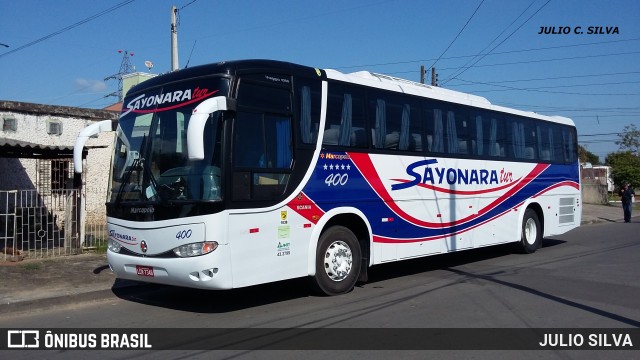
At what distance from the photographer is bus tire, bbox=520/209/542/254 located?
587 inches

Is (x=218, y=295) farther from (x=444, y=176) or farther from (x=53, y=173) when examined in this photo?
(x=53, y=173)

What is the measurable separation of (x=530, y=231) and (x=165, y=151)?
34.6 ft

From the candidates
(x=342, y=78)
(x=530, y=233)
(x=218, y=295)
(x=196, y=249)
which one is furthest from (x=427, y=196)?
(x=196, y=249)

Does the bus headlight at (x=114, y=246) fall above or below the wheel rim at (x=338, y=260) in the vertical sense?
above

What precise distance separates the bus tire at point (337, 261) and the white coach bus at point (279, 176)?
0.07ft

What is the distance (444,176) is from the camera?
11898 millimetres

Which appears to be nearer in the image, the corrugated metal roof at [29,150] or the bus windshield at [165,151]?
the bus windshield at [165,151]

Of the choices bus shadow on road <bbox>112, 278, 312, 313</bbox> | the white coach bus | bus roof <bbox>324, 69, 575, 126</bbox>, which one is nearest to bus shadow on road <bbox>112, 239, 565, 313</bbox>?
bus shadow on road <bbox>112, 278, 312, 313</bbox>

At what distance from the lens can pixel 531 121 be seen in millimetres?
15211

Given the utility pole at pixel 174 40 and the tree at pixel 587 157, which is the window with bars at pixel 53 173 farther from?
the tree at pixel 587 157

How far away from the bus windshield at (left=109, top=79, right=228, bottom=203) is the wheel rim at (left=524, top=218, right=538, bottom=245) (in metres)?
9.93

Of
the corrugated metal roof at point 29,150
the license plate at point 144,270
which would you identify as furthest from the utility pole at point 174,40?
the license plate at point 144,270

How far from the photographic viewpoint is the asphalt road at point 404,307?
7344 millimetres
